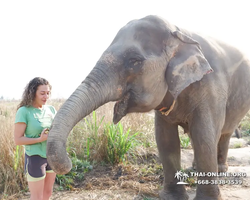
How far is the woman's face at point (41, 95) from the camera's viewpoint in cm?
266

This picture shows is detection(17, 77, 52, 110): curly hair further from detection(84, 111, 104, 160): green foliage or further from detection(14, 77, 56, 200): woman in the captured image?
detection(84, 111, 104, 160): green foliage

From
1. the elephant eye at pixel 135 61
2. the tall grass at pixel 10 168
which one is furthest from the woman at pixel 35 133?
the tall grass at pixel 10 168

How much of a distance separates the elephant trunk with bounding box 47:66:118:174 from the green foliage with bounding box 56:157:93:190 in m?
2.15

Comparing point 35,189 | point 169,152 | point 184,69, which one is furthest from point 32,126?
point 169,152

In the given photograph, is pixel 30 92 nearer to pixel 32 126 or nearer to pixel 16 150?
pixel 32 126

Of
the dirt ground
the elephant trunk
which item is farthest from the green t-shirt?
the dirt ground

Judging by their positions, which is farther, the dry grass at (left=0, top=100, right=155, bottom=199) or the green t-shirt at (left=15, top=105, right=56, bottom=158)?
the dry grass at (left=0, top=100, right=155, bottom=199)

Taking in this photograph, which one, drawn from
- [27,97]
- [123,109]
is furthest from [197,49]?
[27,97]

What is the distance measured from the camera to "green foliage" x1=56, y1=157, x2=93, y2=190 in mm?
3927

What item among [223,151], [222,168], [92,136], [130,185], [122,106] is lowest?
[222,168]

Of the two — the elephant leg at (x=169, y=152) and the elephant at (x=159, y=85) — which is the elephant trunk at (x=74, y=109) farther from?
the elephant leg at (x=169, y=152)

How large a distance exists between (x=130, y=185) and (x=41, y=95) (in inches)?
78.1

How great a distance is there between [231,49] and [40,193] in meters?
2.98

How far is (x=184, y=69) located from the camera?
8.41 ft
